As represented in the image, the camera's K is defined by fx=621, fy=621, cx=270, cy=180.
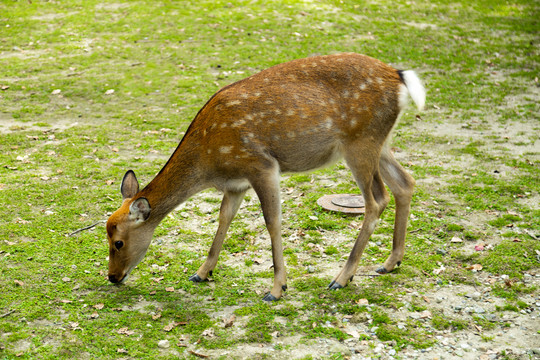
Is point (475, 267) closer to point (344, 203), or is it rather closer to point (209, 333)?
point (344, 203)

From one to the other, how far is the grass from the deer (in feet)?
1.59

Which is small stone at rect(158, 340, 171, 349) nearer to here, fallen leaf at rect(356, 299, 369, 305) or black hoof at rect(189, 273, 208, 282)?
black hoof at rect(189, 273, 208, 282)

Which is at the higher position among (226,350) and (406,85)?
(406,85)

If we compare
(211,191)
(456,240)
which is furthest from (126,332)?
(456,240)

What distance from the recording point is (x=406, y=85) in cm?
571

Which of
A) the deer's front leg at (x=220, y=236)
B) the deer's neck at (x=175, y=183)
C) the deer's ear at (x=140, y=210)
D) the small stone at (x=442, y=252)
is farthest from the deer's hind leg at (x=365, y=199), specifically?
the deer's ear at (x=140, y=210)

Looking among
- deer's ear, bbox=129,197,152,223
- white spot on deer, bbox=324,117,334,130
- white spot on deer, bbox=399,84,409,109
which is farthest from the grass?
white spot on deer, bbox=399,84,409,109

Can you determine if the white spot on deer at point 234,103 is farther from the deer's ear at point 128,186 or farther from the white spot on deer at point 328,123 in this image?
the deer's ear at point 128,186

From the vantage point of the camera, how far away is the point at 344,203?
726cm

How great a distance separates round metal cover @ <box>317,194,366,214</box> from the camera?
7.11 m

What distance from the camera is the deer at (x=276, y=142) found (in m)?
5.46

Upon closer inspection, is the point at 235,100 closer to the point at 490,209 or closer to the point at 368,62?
the point at 368,62

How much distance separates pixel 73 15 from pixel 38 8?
120 centimetres

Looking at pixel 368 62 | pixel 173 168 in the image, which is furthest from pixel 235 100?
pixel 368 62
